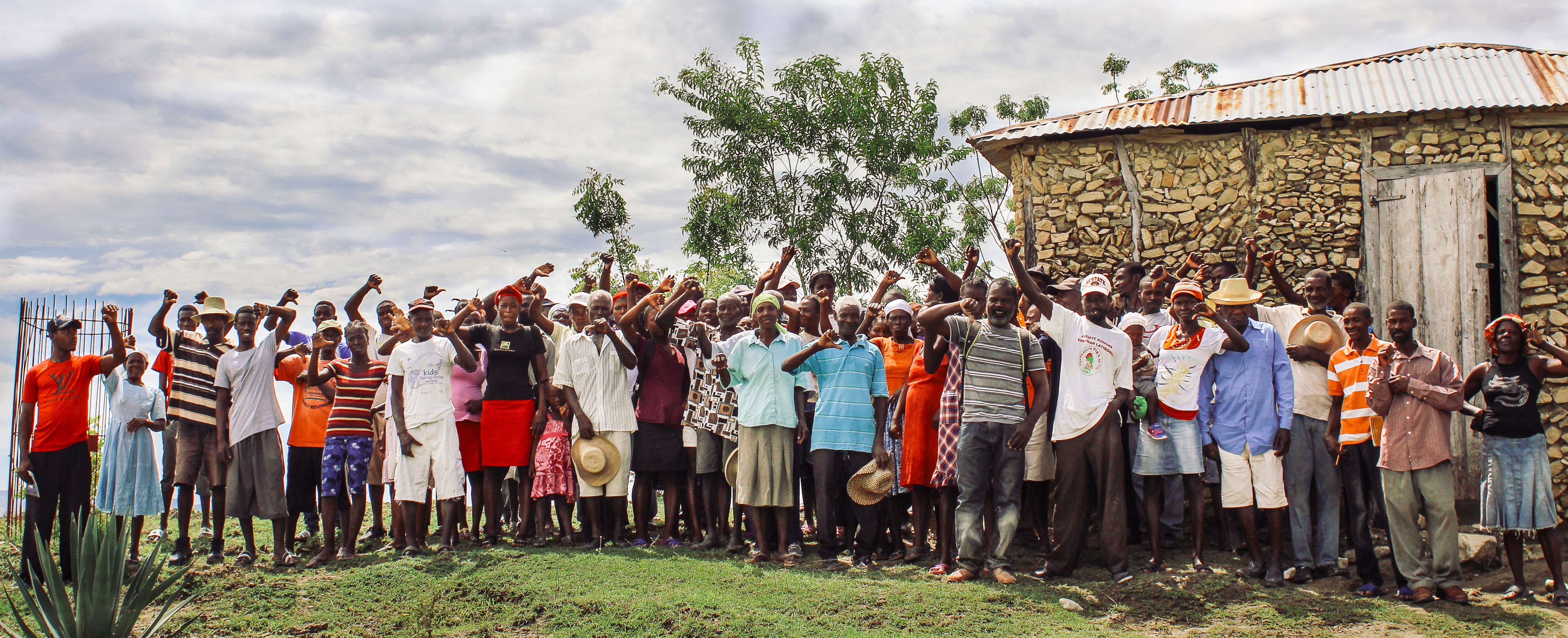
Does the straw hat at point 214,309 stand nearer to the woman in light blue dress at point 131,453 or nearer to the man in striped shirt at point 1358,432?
the woman in light blue dress at point 131,453

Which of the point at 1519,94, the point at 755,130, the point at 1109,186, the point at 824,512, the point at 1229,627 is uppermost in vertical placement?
the point at 755,130

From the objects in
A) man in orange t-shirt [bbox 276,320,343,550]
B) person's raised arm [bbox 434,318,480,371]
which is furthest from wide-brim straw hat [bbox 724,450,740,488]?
man in orange t-shirt [bbox 276,320,343,550]

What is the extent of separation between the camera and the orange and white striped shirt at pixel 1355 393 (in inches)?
230

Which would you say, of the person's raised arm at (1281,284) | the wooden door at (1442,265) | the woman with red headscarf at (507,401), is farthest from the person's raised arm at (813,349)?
the wooden door at (1442,265)

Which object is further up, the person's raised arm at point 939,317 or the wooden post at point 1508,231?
the wooden post at point 1508,231

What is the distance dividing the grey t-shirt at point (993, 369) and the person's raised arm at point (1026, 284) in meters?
0.21

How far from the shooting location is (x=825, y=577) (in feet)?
19.9

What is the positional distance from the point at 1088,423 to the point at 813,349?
1.73 m

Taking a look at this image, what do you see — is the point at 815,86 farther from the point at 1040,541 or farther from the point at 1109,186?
the point at 1040,541

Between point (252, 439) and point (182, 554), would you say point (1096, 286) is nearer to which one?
point (252, 439)

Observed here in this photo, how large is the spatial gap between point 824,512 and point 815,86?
11938 mm

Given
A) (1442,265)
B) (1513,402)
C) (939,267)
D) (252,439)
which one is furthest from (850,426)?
(1442,265)

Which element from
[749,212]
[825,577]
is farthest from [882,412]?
[749,212]

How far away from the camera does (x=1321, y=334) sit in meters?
6.23
